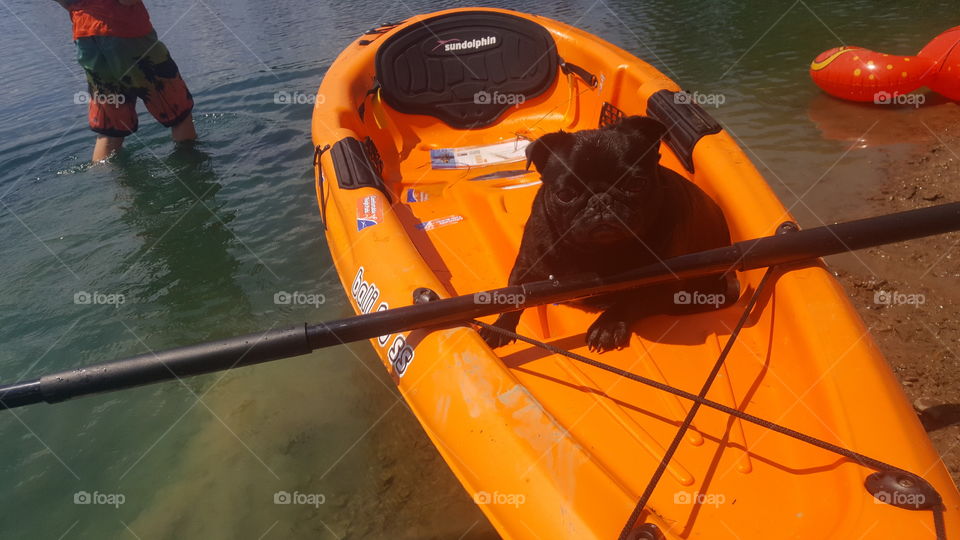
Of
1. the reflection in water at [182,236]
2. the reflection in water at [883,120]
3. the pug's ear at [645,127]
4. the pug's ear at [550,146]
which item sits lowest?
the reflection in water at [182,236]

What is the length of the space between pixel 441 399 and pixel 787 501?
129 centimetres

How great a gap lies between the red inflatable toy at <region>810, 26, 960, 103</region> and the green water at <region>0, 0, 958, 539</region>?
0.87 feet

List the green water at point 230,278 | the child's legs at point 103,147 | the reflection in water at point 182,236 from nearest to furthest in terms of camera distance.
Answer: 1. the green water at point 230,278
2. the reflection in water at point 182,236
3. the child's legs at point 103,147

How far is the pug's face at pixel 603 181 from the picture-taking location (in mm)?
2355

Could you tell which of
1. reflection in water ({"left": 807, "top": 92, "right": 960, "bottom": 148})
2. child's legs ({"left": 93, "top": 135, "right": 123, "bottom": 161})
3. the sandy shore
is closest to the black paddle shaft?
the sandy shore

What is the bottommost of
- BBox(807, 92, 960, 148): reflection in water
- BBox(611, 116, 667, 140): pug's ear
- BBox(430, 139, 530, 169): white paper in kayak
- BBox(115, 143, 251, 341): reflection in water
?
BBox(115, 143, 251, 341): reflection in water

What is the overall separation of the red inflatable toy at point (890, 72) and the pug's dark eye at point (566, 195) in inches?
238

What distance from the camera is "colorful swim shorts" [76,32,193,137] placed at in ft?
21.2

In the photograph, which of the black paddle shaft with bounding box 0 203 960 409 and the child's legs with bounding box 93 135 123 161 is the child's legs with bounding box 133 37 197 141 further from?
the black paddle shaft with bounding box 0 203 960 409

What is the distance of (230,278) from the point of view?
5.05 meters

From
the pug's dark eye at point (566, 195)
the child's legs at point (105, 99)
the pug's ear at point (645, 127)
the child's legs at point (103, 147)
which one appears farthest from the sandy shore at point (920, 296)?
the child's legs at point (103, 147)

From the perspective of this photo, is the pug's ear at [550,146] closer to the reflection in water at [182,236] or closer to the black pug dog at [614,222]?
the black pug dog at [614,222]

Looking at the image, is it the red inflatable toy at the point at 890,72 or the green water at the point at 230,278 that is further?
the red inflatable toy at the point at 890,72

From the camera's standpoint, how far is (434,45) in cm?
557
